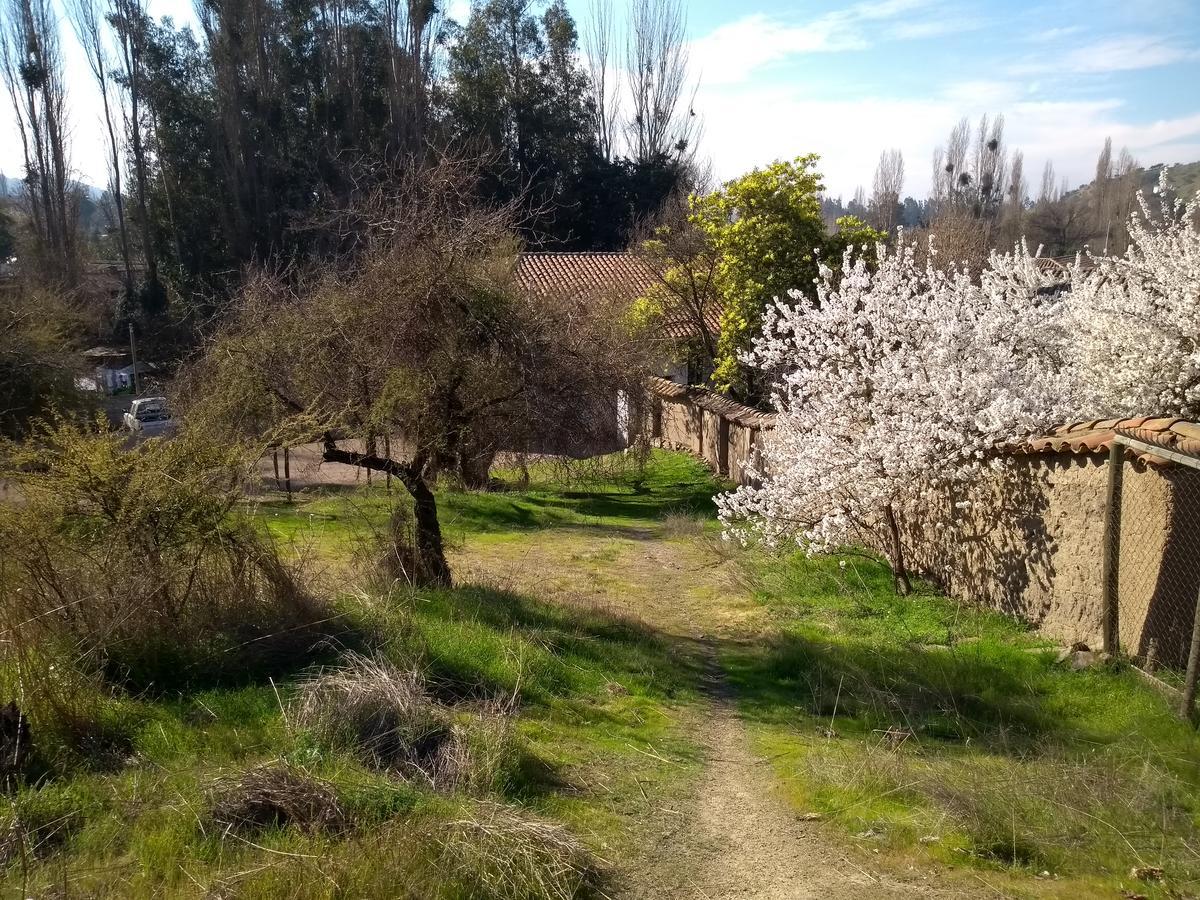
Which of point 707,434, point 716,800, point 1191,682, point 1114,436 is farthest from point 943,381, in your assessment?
point 707,434

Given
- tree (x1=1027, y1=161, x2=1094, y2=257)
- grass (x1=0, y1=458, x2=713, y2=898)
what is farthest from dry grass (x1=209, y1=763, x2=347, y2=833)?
tree (x1=1027, y1=161, x2=1094, y2=257)

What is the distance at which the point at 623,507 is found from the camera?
61.2 feet

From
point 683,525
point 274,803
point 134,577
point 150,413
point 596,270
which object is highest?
point 596,270

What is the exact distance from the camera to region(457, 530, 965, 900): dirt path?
4.30m

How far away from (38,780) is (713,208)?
62.2 feet

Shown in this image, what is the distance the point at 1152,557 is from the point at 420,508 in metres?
6.31

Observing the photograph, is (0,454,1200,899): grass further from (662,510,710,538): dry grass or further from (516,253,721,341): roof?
(516,253,721,341): roof

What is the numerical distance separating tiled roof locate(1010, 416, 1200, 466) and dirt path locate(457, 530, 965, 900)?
10.3 feet

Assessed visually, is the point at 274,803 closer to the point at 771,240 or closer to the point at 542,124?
the point at 771,240

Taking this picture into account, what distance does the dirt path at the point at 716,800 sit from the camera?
14.1 ft

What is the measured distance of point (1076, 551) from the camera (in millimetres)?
7793

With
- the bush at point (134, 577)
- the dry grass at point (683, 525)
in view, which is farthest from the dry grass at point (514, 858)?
the dry grass at point (683, 525)

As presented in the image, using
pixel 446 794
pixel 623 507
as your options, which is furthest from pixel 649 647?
pixel 623 507

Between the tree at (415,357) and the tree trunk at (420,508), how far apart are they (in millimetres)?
14
